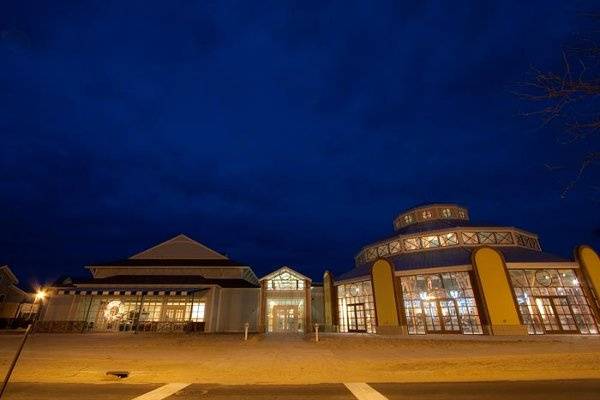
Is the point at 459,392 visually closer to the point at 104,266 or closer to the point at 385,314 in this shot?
the point at 385,314

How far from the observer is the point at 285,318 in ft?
95.1

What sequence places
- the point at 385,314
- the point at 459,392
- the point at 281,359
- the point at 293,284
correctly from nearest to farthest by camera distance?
the point at 459,392, the point at 281,359, the point at 385,314, the point at 293,284

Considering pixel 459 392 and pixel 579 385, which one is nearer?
pixel 459 392

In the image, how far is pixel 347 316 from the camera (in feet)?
87.6

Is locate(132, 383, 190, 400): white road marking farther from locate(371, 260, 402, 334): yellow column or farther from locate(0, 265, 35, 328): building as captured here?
locate(0, 265, 35, 328): building

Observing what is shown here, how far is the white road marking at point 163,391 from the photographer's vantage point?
18.4 ft

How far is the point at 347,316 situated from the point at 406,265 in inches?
290

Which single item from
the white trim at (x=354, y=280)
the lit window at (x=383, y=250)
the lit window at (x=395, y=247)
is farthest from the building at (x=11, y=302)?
the lit window at (x=395, y=247)

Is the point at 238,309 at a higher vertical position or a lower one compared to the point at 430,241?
lower

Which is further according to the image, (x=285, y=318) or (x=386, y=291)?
(x=285, y=318)

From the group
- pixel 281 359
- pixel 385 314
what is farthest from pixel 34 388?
pixel 385 314

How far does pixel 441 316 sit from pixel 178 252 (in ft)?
87.4

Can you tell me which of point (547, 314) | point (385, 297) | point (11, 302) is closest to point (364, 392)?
point (385, 297)

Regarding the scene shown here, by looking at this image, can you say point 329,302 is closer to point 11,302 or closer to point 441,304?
point 441,304
